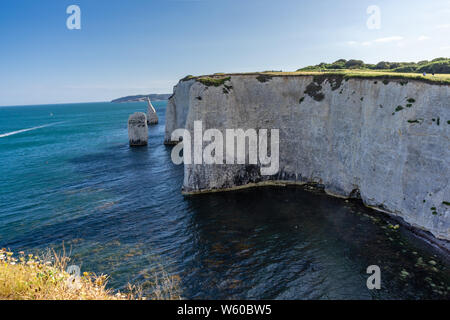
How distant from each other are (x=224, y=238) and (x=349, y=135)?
19.0m

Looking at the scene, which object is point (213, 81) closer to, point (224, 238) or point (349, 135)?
point (349, 135)

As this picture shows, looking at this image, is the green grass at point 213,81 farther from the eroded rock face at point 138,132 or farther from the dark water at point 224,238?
the eroded rock face at point 138,132

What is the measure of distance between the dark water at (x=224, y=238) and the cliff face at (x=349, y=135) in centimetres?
237

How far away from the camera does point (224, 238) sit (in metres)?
24.4

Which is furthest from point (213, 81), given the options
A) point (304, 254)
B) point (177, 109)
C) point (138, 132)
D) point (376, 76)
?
point (138, 132)

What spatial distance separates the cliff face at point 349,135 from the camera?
73.9ft

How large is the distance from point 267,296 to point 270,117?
25.5m

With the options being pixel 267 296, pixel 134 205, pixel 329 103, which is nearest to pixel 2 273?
pixel 267 296

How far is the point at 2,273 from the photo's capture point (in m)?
9.30

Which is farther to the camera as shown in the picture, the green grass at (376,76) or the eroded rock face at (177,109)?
the eroded rock face at (177,109)

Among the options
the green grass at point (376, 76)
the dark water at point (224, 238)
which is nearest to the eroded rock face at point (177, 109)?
the green grass at point (376, 76)

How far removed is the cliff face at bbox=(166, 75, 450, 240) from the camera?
73.9 ft

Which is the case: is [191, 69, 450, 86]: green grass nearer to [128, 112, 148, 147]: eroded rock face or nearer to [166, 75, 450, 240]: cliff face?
[166, 75, 450, 240]: cliff face
